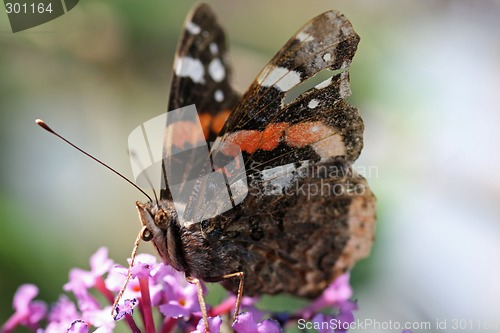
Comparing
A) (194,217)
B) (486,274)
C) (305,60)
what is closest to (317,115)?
(305,60)

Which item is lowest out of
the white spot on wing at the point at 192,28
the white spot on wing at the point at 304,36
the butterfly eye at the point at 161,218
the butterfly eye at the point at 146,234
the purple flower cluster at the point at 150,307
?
the purple flower cluster at the point at 150,307

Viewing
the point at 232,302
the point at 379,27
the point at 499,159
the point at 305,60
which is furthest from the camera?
the point at 379,27

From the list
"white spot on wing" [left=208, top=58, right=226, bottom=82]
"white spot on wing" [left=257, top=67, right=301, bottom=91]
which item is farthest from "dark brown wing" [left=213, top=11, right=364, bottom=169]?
"white spot on wing" [left=208, top=58, right=226, bottom=82]

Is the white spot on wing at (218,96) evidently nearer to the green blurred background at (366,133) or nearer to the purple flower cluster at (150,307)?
the purple flower cluster at (150,307)

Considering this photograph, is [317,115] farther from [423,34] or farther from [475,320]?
[423,34]

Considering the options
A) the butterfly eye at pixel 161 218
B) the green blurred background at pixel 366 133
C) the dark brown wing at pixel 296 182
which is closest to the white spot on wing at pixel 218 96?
the dark brown wing at pixel 296 182

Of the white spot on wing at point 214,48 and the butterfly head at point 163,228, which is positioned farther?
the white spot on wing at point 214,48
